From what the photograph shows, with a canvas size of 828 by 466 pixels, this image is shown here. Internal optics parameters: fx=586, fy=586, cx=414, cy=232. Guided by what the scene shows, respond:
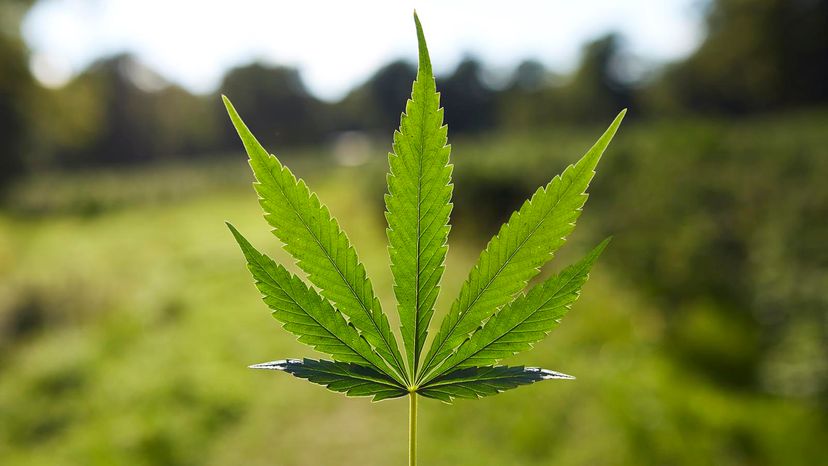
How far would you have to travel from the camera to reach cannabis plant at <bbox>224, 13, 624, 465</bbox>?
1.11ft

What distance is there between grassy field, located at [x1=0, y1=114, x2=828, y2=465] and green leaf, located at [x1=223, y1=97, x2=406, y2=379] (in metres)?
4.60

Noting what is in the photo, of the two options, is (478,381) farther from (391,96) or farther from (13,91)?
(13,91)

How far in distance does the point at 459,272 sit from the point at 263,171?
817 cm

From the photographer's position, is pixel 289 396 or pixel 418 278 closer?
pixel 418 278

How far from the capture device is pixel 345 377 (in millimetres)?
395

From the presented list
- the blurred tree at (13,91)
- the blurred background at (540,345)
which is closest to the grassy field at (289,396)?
the blurred background at (540,345)

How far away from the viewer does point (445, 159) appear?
34 cm

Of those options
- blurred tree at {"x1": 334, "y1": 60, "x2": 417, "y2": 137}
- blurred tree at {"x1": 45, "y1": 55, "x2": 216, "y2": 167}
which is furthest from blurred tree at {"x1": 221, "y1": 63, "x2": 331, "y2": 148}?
blurred tree at {"x1": 45, "y1": 55, "x2": 216, "y2": 167}

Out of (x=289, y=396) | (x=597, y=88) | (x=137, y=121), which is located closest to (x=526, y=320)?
(x=289, y=396)

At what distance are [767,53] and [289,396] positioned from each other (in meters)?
20.6

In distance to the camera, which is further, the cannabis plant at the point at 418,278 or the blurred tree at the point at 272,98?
the blurred tree at the point at 272,98

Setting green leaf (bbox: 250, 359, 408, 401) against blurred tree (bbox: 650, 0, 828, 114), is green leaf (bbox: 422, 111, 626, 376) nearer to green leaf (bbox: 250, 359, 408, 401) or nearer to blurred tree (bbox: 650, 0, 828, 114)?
green leaf (bbox: 250, 359, 408, 401)

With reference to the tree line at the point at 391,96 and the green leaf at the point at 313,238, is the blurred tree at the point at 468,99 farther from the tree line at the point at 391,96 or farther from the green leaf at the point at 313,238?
the green leaf at the point at 313,238

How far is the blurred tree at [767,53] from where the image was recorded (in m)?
19.0
